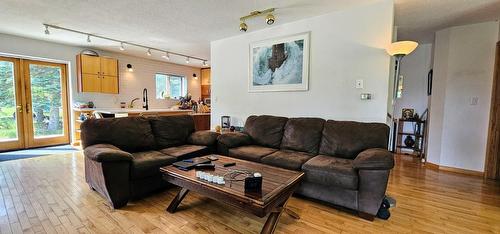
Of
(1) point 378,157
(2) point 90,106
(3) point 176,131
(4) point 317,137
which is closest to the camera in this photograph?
(1) point 378,157

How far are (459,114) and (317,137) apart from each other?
104 inches

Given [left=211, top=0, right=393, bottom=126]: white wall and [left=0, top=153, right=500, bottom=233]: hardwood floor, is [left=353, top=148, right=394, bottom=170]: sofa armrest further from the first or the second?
[left=211, top=0, right=393, bottom=126]: white wall

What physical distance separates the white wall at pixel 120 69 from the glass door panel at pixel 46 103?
0.29 m

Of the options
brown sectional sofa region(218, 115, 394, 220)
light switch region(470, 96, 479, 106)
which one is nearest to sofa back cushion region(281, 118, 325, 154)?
brown sectional sofa region(218, 115, 394, 220)

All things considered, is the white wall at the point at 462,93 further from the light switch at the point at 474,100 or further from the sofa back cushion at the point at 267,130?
the sofa back cushion at the point at 267,130

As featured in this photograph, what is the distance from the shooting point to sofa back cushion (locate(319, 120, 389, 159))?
2551 millimetres

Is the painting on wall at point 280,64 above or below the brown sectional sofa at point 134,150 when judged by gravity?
above

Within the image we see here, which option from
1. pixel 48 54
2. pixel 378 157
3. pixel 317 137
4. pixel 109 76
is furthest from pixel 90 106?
pixel 378 157

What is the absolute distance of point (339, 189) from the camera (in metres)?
2.21

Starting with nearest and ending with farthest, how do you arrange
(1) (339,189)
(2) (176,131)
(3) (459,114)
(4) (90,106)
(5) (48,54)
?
(1) (339,189)
(2) (176,131)
(3) (459,114)
(5) (48,54)
(4) (90,106)

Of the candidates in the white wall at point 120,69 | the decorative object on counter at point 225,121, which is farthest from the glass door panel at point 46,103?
the decorative object on counter at point 225,121

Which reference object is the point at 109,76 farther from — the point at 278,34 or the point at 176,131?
the point at 278,34

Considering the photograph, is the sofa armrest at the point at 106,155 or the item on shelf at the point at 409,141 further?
the item on shelf at the point at 409,141

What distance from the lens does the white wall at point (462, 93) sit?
3400 millimetres
